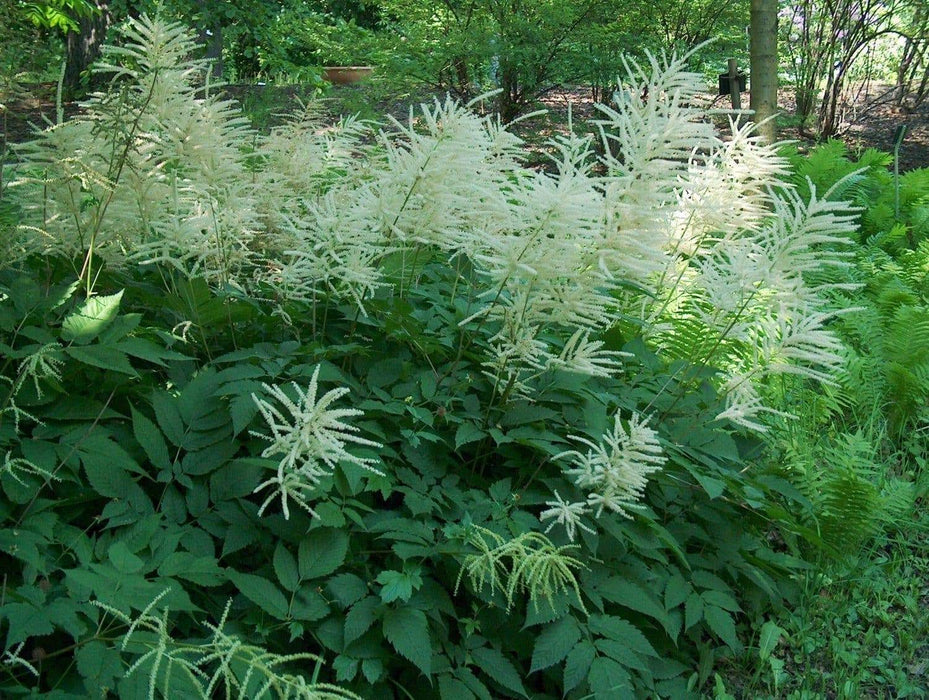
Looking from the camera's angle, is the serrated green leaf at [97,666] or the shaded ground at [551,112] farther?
the shaded ground at [551,112]

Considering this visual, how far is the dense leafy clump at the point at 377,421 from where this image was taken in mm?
2082

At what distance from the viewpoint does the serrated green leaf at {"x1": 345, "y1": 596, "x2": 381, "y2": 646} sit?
2.11m

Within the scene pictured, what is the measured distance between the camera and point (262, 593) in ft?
6.91

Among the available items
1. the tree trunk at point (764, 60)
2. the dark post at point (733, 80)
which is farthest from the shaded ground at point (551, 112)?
the tree trunk at point (764, 60)

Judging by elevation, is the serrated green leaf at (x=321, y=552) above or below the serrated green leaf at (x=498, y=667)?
above

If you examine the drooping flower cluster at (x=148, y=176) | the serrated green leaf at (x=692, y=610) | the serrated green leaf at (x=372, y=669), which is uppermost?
the drooping flower cluster at (x=148, y=176)

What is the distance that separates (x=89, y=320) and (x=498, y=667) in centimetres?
140

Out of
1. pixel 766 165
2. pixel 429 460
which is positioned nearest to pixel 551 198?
pixel 429 460

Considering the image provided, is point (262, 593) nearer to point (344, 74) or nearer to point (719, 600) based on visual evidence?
point (719, 600)

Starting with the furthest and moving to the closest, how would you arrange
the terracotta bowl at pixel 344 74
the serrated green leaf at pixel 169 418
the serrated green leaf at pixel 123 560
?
the terracotta bowl at pixel 344 74
the serrated green leaf at pixel 169 418
the serrated green leaf at pixel 123 560

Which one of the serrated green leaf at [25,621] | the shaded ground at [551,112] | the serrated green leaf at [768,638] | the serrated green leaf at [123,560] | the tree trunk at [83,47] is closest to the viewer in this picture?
the serrated green leaf at [25,621]

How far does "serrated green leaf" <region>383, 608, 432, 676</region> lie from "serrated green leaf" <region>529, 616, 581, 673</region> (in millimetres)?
302

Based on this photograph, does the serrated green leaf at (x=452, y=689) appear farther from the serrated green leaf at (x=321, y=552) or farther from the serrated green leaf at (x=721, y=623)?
the serrated green leaf at (x=721, y=623)

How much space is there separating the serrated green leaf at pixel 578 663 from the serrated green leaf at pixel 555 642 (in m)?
0.02
